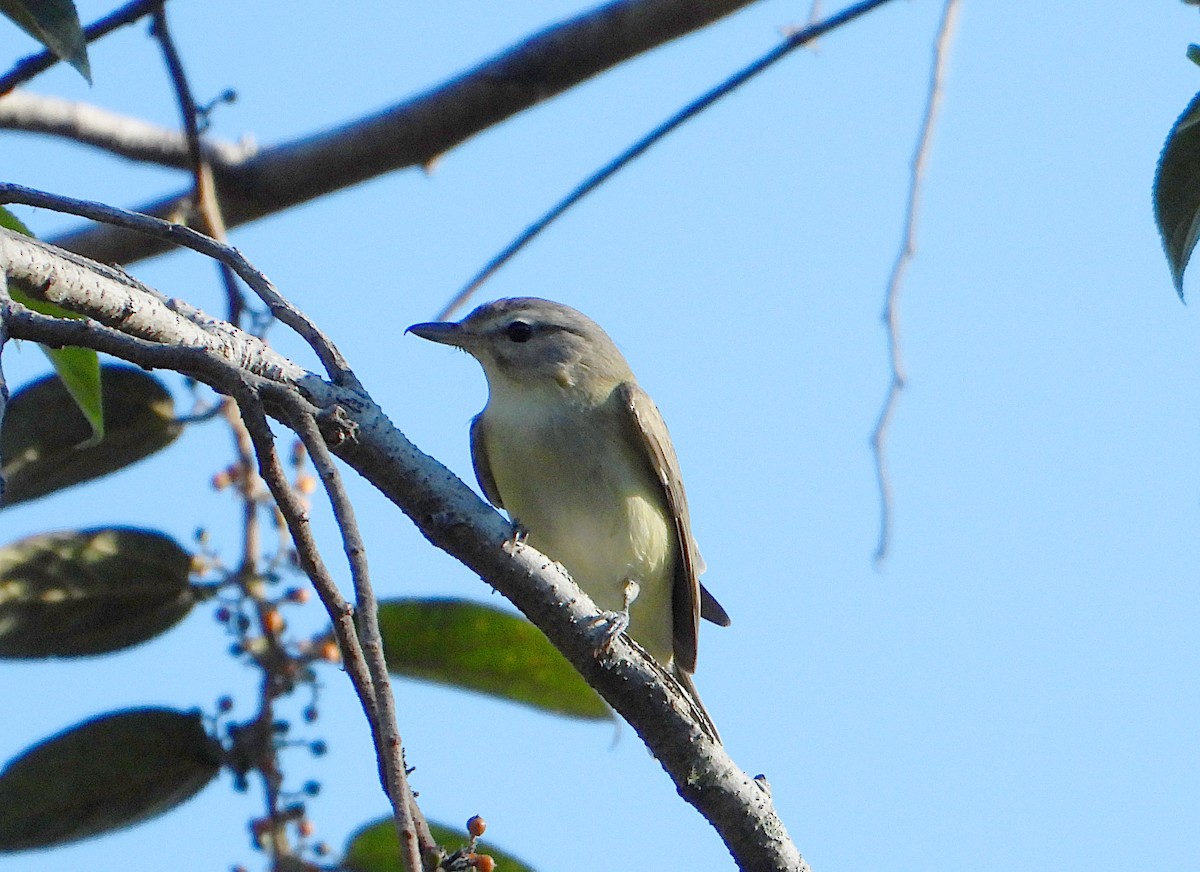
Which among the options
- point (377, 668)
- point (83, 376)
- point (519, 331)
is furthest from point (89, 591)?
point (377, 668)

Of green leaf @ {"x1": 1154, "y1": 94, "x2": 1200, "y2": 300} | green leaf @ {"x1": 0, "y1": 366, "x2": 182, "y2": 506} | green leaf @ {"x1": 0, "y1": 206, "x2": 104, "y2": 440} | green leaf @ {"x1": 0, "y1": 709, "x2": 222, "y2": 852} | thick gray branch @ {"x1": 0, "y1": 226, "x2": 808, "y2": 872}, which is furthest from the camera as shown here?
green leaf @ {"x1": 0, "y1": 366, "x2": 182, "y2": 506}

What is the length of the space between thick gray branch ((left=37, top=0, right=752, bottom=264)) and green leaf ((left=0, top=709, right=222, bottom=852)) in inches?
74.3

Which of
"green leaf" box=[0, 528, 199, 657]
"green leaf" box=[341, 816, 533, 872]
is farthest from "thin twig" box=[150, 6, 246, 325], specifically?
"green leaf" box=[341, 816, 533, 872]

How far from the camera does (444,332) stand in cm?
540

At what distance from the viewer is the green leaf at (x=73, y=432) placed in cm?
377

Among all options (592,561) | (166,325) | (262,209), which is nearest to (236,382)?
(166,325)

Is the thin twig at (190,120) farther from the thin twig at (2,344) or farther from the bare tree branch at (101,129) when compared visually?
the thin twig at (2,344)

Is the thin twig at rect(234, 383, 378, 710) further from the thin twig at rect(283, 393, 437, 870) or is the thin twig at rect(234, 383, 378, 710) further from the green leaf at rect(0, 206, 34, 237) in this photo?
the green leaf at rect(0, 206, 34, 237)

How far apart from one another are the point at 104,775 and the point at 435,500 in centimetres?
164

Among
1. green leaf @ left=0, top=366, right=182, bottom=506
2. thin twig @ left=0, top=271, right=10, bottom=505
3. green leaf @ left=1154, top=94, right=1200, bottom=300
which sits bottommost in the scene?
thin twig @ left=0, top=271, right=10, bottom=505

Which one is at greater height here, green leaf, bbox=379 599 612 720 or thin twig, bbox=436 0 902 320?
thin twig, bbox=436 0 902 320

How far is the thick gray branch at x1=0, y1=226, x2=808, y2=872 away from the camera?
205 cm

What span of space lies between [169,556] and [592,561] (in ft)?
5.26

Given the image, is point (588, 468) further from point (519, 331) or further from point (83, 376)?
point (83, 376)
